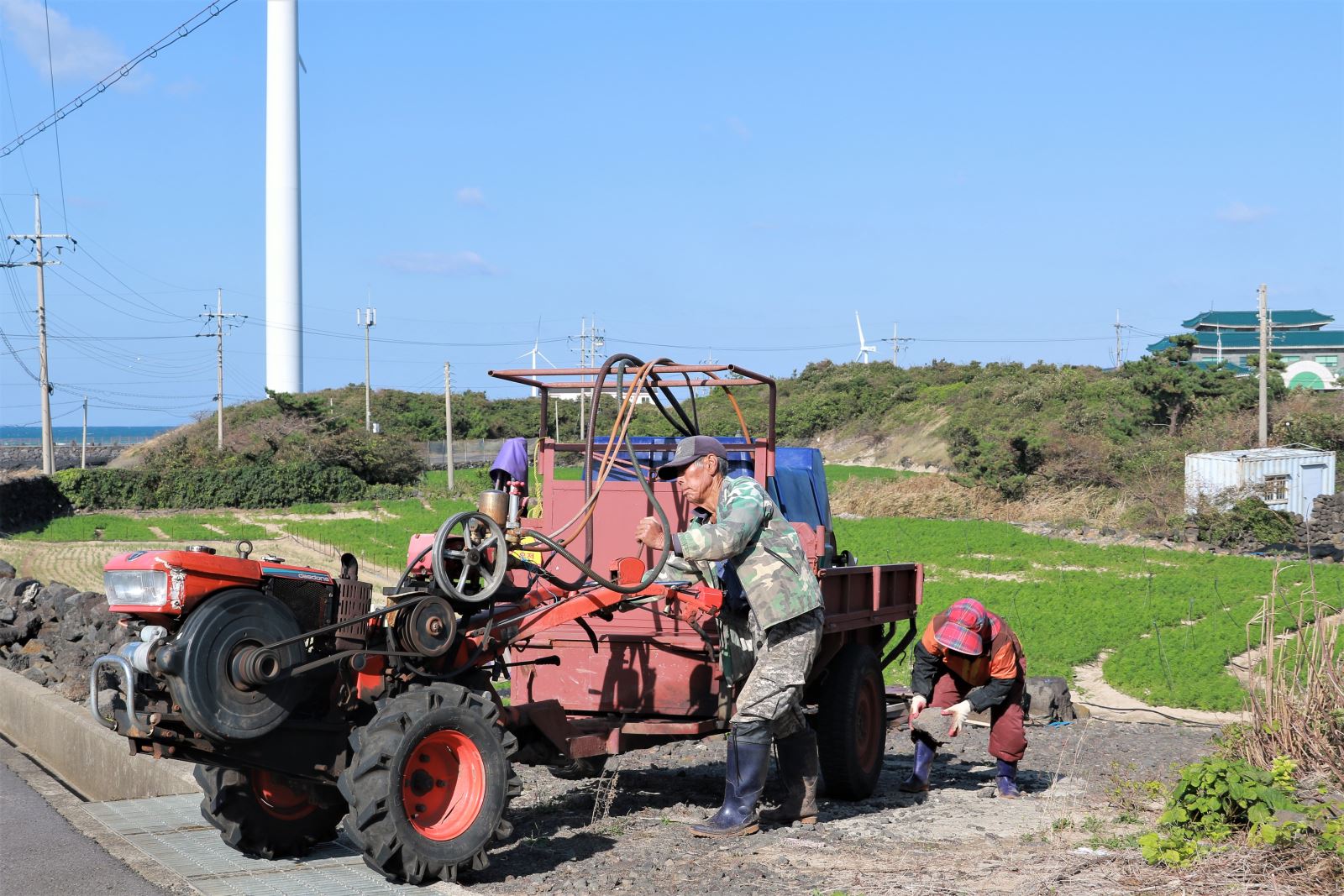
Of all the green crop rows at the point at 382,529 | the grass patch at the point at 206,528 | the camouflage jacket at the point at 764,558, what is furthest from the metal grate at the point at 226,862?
the grass patch at the point at 206,528

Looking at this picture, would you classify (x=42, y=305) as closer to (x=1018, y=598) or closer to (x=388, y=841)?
(x=1018, y=598)

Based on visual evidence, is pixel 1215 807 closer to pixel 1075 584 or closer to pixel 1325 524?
pixel 1075 584

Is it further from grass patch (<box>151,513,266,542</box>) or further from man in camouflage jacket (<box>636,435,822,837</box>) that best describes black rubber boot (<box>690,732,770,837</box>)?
grass patch (<box>151,513,266,542</box>)

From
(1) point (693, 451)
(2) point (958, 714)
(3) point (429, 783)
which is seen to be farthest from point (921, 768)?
(3) point (429, 783)

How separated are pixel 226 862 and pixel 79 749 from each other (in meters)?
4.14

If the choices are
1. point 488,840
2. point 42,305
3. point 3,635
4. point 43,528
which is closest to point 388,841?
point 488,840

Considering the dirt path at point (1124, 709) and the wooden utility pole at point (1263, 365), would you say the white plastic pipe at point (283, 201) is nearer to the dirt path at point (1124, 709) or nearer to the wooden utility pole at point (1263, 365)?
the wooden utility pole at point (1263, 365)

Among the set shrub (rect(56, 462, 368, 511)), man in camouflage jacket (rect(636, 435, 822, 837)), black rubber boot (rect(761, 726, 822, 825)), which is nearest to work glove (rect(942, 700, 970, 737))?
black rubber boot (rect(761, 726, 822, 825))

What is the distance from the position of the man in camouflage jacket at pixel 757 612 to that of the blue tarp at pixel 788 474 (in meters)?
1.68

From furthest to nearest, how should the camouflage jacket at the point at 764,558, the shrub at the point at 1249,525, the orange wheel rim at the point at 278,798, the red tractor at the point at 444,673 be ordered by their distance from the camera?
1. the shrub at the point at 1249,525
2. the camouflage jacket at the point at 764,558
3. the orange wheel rim at the point at 278,798
4. the red tractor at the point at 444,673

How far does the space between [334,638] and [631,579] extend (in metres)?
1.61

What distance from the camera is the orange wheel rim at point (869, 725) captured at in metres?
8.48

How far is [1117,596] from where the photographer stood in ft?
74.9

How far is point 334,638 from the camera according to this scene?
635 centimetres
